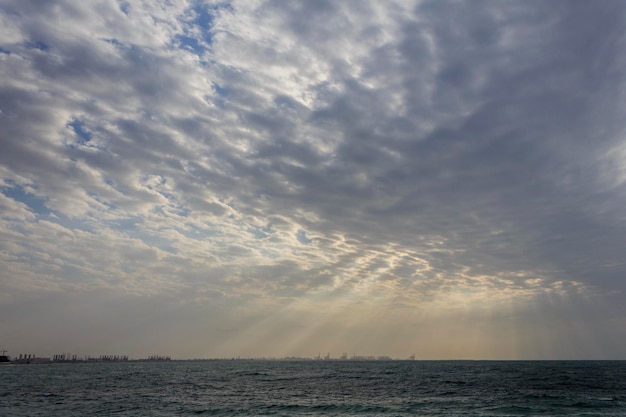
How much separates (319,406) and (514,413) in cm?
2138

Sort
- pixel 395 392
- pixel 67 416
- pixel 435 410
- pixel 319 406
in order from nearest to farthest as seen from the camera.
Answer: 1. pixel 67 416
2. pixel 435 410
3. pixel 319 406
4. pixel 395 392

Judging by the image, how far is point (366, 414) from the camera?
44.5m

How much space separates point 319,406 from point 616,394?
44.8m

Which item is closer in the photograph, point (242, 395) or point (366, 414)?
point (366, 414)

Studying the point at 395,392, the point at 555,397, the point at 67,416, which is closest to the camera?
the point at 67,416

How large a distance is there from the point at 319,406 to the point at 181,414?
15.9 meters

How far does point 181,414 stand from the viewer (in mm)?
45469

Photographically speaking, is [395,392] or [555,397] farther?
[395,392]

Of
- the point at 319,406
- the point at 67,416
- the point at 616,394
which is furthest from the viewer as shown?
the point at 616,394

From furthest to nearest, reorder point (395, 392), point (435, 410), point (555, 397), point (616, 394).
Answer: point (395, 392) < point (616, 394) < point (555, 397) < point (435, 410)

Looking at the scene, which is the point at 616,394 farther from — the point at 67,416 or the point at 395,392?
the point at 67,416

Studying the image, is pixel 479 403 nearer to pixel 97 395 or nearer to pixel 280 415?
pixel 280 415

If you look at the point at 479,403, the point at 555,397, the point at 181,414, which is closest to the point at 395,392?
the point at 479,403

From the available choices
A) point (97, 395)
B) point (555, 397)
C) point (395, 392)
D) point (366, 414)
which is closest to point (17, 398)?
point (97, 395)
